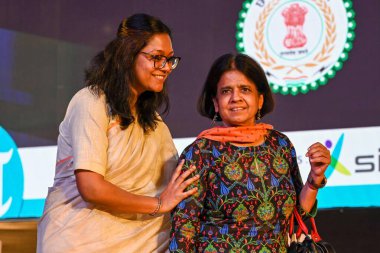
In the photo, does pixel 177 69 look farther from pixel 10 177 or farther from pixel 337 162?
pixel 10 177

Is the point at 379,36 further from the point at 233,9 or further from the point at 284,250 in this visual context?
the point at 284,250

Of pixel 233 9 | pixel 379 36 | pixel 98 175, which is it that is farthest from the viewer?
pixel 233 9

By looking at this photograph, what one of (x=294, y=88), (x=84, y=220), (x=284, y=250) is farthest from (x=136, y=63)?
(x=294, y=88)

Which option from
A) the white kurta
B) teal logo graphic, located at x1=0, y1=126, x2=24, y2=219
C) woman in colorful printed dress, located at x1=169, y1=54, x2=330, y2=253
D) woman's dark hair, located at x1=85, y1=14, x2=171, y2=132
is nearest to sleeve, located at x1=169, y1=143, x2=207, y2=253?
woman in colorful printed dress, located at x1=169, y1=54, x2=330, y2=253

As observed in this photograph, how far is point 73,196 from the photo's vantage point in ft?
7.02

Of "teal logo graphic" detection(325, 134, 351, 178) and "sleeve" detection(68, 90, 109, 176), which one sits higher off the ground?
"sleeve" detection(68, 90, 109, 176)

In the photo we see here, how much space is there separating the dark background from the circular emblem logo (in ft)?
0.17

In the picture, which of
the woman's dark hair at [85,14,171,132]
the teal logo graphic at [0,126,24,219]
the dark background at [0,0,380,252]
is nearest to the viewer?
the woman's dark hair at [85,14,171,132]

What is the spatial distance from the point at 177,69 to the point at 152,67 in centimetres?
185

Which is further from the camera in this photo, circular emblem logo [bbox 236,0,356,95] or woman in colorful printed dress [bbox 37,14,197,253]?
circular emblem logo [bbox 236,0,356,95]

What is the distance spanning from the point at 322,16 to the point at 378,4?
0.97ft

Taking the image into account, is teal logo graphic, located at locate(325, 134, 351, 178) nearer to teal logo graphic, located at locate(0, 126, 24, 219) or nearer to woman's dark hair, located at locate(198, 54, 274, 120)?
woman's dark hair, located at locate(198, 54, 274, 120)

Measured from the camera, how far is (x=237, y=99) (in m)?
2.18

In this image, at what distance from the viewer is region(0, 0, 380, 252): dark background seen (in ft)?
11.9
